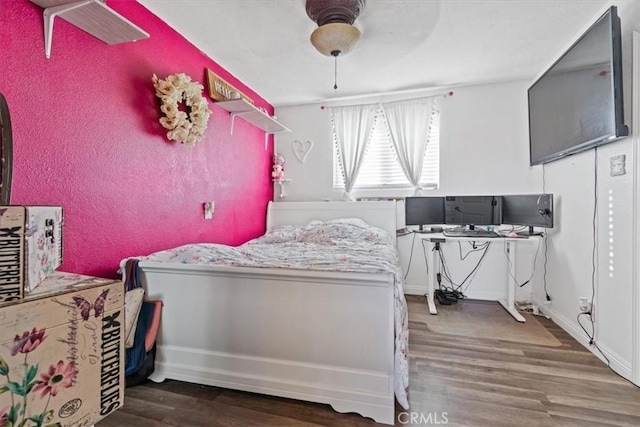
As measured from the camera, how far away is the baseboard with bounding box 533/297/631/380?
69.2 inches

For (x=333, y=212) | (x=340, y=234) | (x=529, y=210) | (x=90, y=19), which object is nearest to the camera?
(x=90, y=19)

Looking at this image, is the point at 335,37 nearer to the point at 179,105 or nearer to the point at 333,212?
the point at 179,105

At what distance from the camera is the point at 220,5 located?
75.5 inches

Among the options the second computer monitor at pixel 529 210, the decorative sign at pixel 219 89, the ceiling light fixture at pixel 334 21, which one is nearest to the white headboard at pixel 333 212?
the second computer monitor at pixel 529 210

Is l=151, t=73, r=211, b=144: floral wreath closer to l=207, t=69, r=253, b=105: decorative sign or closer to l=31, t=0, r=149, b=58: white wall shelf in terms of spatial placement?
l=31, t=0, r=149, b=58: white wall shelf

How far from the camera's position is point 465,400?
1.55 meters

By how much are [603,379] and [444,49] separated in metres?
2.58

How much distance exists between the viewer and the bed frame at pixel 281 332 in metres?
1.42

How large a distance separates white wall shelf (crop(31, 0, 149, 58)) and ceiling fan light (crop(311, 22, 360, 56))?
104 centimetres

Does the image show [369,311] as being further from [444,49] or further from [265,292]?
[444,49]

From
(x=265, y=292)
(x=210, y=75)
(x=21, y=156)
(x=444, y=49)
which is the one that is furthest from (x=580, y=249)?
(x=21, y=156)

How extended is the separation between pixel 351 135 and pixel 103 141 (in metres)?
2.59

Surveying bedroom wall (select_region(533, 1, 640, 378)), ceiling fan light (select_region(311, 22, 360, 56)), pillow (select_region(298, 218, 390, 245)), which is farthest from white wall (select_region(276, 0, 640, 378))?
ceiling fan light (select_region(311, 22, 360, 56))

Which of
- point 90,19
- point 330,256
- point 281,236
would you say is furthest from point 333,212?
point 90,19
